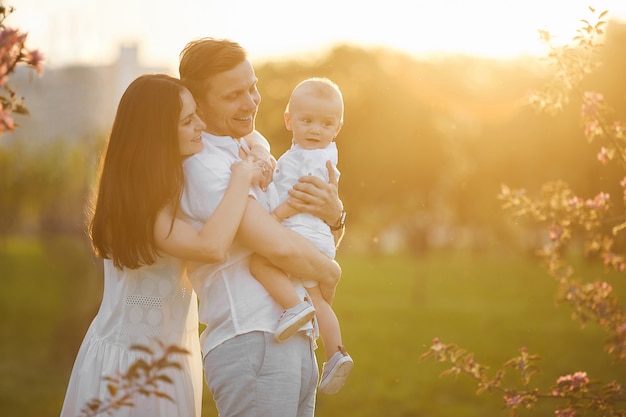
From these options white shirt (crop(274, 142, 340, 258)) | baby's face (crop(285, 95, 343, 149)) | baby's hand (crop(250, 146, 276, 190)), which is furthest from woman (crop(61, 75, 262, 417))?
baby's face (crop(285, 95, 343, 149))

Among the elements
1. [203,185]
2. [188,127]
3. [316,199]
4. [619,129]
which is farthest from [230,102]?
[619,129]

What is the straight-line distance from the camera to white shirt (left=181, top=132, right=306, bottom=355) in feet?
11.1

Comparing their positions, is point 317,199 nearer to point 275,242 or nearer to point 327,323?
point 275,242

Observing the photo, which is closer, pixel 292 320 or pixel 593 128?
pixel 292 320

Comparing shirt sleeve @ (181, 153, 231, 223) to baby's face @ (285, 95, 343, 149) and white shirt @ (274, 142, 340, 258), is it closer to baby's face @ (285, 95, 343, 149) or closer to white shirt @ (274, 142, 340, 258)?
white shirt @ (274, 142, 340, 258)

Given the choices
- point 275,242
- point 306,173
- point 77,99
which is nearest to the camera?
point 275,242

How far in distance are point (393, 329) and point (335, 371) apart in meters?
20.1

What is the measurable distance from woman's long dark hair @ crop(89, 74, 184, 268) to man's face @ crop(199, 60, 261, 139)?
165 mm

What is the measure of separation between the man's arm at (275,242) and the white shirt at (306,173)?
133 mm

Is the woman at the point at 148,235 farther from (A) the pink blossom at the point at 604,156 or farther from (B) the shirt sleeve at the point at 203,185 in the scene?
(A) the pink blossom at the point at 604,156

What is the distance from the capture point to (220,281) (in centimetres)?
345

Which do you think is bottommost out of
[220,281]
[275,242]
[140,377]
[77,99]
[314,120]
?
[140,377]

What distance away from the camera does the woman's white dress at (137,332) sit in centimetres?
364

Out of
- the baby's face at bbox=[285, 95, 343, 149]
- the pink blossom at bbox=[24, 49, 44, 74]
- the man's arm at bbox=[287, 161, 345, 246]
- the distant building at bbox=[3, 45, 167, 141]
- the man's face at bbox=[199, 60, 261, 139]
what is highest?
the distant building at bbox=[3, 45, 167, 141]
